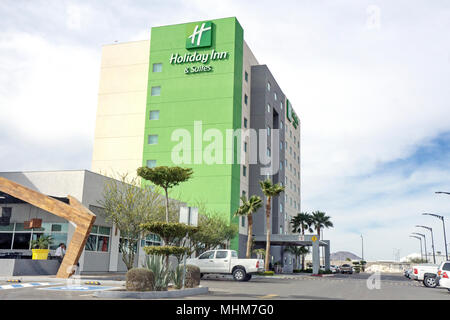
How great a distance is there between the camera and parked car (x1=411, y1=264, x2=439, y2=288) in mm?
30031

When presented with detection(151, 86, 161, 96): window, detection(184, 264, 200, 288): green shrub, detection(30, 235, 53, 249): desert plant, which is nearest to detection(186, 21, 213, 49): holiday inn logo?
detection(151, 86, 161, 96): window

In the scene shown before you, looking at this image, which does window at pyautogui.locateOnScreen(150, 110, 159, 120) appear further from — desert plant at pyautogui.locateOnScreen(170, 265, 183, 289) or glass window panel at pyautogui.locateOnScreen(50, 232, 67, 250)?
desert plant at pyautogui.locateOnScreen(170, 265, 183, 289)

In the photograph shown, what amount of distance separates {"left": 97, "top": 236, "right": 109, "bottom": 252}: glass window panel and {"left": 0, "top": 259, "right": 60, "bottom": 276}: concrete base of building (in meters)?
6.97

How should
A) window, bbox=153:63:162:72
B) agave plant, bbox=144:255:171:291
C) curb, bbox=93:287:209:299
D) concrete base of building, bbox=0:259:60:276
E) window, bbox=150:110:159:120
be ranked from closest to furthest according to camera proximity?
curb, bbox=93:287:209:299, agave plant, bbox=144:255:171:291, concrete base of building, bbox=0:259:60:276, window, bbox=150:110:159:120, window, bbox=153:63:162:72

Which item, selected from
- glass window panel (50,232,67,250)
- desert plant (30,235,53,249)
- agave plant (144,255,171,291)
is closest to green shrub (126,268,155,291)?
agave plant (144,255,171,291)

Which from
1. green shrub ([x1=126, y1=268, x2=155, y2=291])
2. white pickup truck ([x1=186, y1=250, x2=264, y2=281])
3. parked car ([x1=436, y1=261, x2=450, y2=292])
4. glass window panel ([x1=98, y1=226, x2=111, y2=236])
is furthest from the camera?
glass window panel ([x1=98, y1=226, x2=111, y2=236])

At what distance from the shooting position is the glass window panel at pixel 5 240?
1186 inches

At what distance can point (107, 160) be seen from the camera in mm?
53375

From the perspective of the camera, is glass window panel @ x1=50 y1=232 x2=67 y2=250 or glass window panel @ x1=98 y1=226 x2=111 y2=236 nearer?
glass window panel @ x1=50 y1=232 x2=67 y2=250

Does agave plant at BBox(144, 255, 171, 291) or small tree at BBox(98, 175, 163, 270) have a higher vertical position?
small tree at BBox(98, 175, 163, 270)

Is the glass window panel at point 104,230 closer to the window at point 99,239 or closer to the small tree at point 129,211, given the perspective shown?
the window at point 99,239

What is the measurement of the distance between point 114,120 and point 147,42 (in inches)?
412

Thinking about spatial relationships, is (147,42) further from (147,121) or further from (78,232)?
(78,232)

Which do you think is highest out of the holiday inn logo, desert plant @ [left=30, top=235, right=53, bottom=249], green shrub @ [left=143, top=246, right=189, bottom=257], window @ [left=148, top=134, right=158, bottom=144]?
the holiday inn logo
